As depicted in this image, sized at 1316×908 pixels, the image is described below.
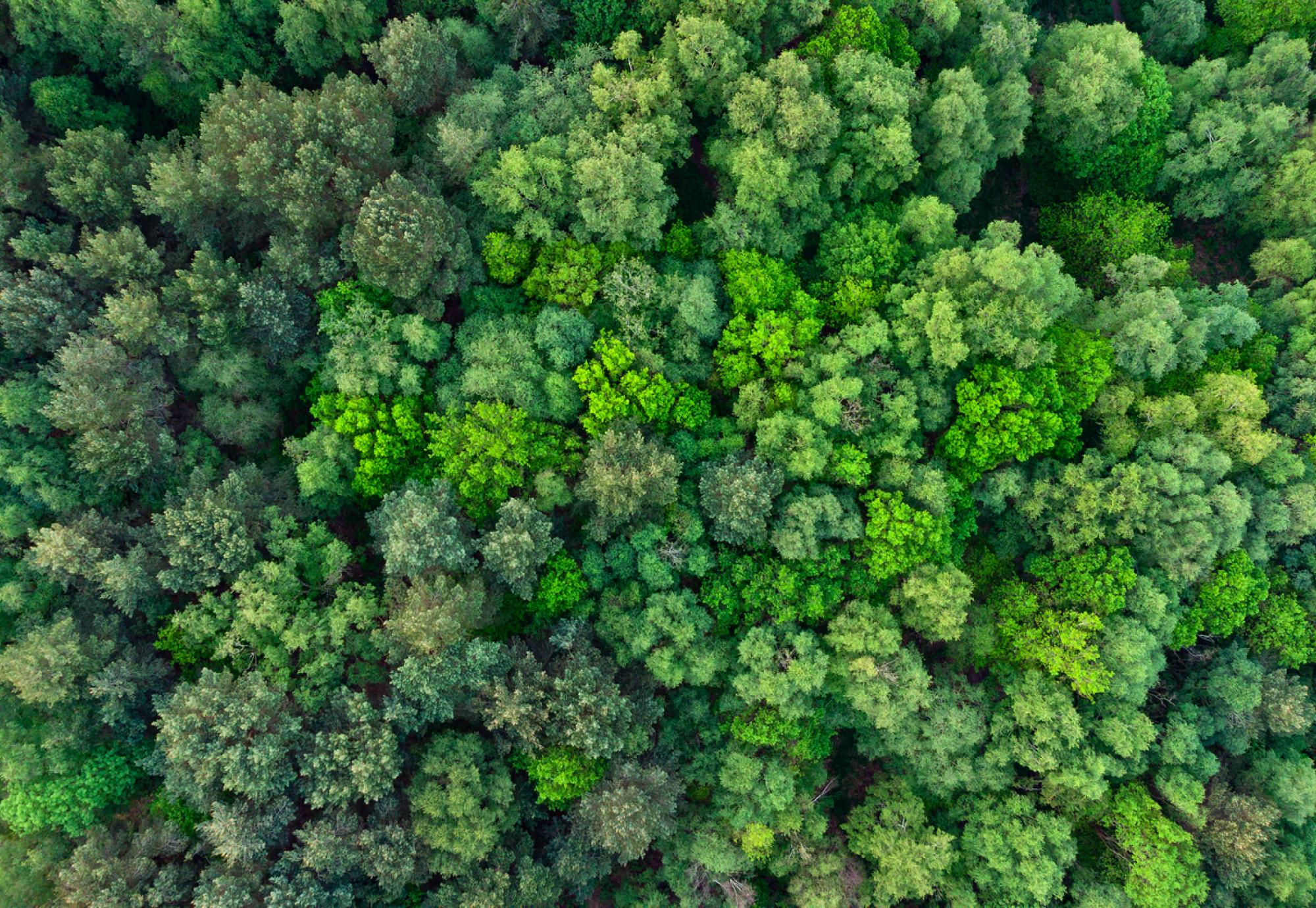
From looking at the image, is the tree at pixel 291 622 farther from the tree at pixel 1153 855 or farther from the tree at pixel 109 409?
the tree at pixel 1153 855

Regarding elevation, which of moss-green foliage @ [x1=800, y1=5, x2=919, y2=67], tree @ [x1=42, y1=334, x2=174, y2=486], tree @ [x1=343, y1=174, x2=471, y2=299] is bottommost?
tree @ [x1=42, y1=334, x2=174, y2=486]

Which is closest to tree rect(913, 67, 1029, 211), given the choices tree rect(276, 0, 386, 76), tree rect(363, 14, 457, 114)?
tree rect(363, 14, 457, 114)

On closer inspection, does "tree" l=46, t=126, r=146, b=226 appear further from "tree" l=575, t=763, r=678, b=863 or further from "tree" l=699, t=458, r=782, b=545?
"tree" l=575, t=763, r=678, b=863

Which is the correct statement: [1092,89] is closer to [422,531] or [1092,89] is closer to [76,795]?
[422,531]

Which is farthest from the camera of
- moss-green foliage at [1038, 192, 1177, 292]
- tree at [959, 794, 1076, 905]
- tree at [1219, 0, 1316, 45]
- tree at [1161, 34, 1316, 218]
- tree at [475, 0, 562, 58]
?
tree at [1219, 0, 1316, 45]

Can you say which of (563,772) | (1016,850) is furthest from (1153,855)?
(563,772)

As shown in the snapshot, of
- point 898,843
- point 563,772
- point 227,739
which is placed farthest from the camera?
point 898,843
